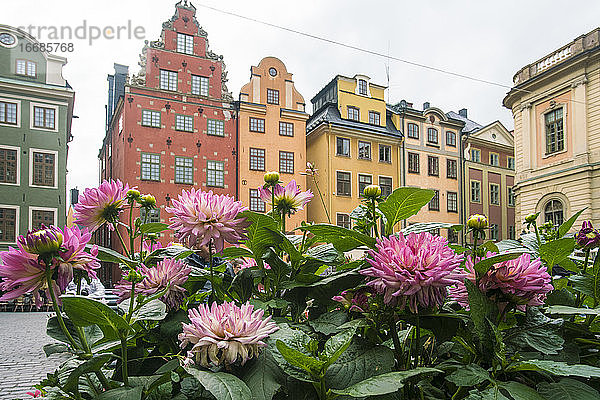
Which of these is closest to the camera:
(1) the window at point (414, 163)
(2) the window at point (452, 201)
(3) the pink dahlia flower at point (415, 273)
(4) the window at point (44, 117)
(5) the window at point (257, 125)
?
(3) the pink dahlia flower at point (415, 273)

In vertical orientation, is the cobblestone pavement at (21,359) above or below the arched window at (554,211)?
below

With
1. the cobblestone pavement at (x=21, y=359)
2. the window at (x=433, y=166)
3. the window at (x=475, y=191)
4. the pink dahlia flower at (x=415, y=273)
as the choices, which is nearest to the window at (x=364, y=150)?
the window at (x=433, y=166)

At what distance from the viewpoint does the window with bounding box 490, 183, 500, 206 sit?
19.9 m

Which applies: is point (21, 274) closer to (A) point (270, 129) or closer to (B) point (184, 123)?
(B) point (184, 123)

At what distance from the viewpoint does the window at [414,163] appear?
18109 mm

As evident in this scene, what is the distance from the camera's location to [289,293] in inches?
26.7

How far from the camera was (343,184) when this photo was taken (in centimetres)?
1669

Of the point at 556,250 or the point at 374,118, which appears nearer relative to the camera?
the point at 556,250

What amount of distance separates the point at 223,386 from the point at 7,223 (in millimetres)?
15527

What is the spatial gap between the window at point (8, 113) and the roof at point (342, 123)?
10120mm

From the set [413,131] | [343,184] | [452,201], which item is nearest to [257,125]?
[343,184]

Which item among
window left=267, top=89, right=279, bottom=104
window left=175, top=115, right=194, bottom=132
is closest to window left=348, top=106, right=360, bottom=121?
window left=267, top=89, right=279, bottom=104

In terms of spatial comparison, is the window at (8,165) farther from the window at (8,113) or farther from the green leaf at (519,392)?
the green leaf at (519,392)

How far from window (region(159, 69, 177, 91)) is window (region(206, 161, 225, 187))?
2.86 metres
